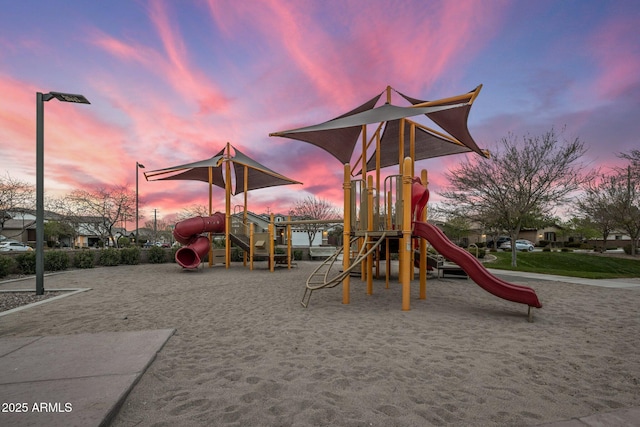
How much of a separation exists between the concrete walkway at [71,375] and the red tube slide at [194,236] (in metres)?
10.7

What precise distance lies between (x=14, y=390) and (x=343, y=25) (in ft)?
32.2

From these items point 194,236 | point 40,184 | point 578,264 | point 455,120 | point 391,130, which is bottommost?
point 578,264

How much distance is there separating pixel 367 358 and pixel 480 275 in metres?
4.09

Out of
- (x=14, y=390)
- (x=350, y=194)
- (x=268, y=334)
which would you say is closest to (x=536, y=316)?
(x=350, y=194)

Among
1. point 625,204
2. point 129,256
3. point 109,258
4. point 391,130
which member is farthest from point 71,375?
point 625,204

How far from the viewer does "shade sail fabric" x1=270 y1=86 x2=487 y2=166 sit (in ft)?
24.0

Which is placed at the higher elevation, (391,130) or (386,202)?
(391,130)

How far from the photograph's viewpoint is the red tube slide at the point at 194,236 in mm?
15422

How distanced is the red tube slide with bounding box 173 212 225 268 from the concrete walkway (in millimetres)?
10677

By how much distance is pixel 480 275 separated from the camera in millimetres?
7016

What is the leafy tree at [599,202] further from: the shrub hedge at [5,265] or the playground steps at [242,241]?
the shrub hedge at [5,265]

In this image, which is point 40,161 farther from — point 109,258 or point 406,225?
point 109,258

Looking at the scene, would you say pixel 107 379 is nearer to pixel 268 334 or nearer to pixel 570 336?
pixel 268 334

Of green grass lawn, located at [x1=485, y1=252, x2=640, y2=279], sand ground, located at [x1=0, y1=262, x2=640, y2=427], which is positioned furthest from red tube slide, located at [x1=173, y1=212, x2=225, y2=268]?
green grass lawn, located at [x1=485, y1=252, x2=640, y2=279]
